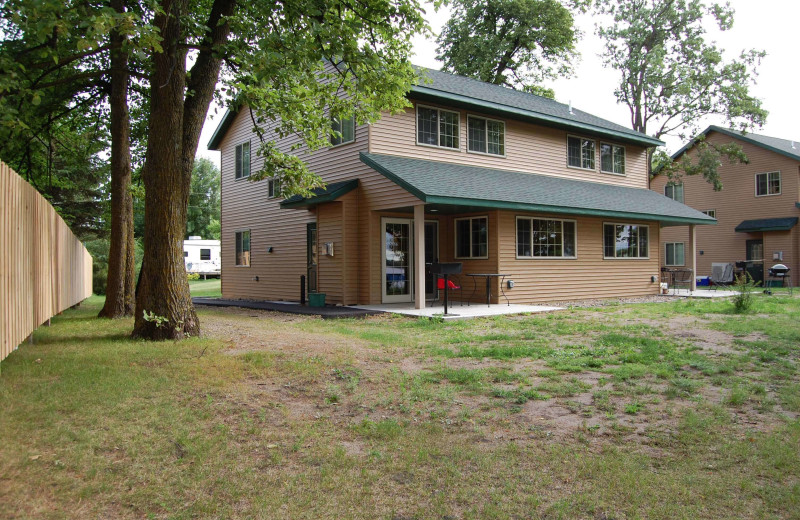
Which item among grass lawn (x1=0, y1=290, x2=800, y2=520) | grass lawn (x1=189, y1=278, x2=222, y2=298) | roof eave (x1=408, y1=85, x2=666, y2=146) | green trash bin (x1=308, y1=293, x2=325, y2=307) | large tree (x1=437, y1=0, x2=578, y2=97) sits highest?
large tree (x1=437, y1=0, x2=578, y2=97)

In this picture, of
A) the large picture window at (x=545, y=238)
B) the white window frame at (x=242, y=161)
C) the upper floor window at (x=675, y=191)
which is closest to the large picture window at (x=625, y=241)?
the large picture window at (x=545, y=238)

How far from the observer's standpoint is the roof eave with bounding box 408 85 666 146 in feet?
45.2

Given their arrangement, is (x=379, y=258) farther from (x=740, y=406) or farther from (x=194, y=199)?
(x=194, y=199)

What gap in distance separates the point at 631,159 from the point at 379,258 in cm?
1152

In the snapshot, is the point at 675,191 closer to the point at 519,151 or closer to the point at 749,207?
the point at 749,207

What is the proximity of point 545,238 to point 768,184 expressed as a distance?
57.7ft

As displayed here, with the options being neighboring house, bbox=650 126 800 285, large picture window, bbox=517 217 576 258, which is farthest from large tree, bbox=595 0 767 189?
large picture window, bbox=517 217 576 258

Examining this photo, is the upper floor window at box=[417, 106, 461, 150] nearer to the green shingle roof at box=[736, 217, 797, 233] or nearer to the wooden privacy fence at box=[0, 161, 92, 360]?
the wooden privacy fence at box=[0, 161, 92, 360]

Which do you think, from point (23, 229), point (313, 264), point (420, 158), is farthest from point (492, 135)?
point (23, 229)

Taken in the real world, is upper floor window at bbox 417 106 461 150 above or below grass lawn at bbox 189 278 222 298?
above

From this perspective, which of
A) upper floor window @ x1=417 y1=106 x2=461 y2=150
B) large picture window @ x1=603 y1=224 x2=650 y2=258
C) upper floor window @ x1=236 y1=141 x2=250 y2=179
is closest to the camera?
upper floor window @ x1=417 y1=106 x2=461 y2=150

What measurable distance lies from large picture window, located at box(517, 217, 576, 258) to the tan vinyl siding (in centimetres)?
215

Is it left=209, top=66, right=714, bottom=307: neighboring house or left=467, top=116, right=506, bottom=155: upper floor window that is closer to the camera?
left=209, top=66, right=714, bottom=307: neighboring house

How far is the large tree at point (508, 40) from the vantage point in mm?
28562
